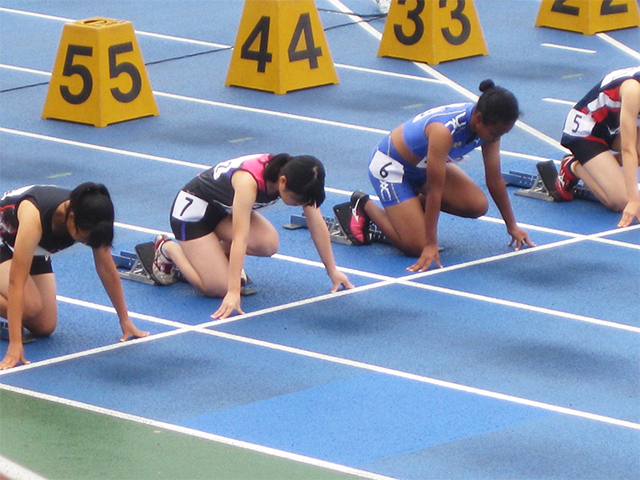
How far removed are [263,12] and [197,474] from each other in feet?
27.1

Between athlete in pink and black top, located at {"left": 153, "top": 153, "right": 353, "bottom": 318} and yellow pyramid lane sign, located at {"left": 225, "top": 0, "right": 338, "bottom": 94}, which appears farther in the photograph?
yellow pyramid lane sign, located at {"left": 225, "top": 0, "right": 338, "bottom": 94}

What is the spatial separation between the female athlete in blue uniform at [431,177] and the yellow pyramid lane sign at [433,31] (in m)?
5.54

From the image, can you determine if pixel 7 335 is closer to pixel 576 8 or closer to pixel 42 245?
pixel 42 245

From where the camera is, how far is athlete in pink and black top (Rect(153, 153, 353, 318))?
7281 millimetres

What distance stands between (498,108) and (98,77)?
5.32 metres

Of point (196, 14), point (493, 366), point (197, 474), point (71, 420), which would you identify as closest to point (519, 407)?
point (493, 366)

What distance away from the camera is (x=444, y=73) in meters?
13.8

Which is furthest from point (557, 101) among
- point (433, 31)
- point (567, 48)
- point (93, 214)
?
point (93, 214)

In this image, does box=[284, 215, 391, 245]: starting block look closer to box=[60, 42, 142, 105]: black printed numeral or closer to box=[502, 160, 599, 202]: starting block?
box=[502, 160, 599, 202]: starting block

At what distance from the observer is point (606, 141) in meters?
9.57

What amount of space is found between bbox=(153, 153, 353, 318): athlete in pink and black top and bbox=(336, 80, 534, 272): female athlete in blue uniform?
871 millimetres

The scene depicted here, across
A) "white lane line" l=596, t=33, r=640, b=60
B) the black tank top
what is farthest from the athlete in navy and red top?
"white lane line" l=596, t=33, r=640, b=60

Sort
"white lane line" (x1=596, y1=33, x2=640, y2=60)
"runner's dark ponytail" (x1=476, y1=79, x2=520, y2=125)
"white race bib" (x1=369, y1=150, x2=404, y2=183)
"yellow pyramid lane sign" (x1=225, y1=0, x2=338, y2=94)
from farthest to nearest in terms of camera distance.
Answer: "white lane line" (x1=596, y1=33, x2=640, y2=60)
"yellow pyramid lane sign" (x1=225, y1=0, x2=338, y2=94)
"white race bib" (x1=369, y1=150, x2=404, y2=183)
"runner's dark ponytail" (x1=476, y1=79, x2=520, y2=125)

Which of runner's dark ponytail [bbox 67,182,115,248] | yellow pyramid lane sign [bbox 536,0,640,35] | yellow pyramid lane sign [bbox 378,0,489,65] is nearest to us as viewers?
runner's dark ponytail [bbox 67,182,115,248]
